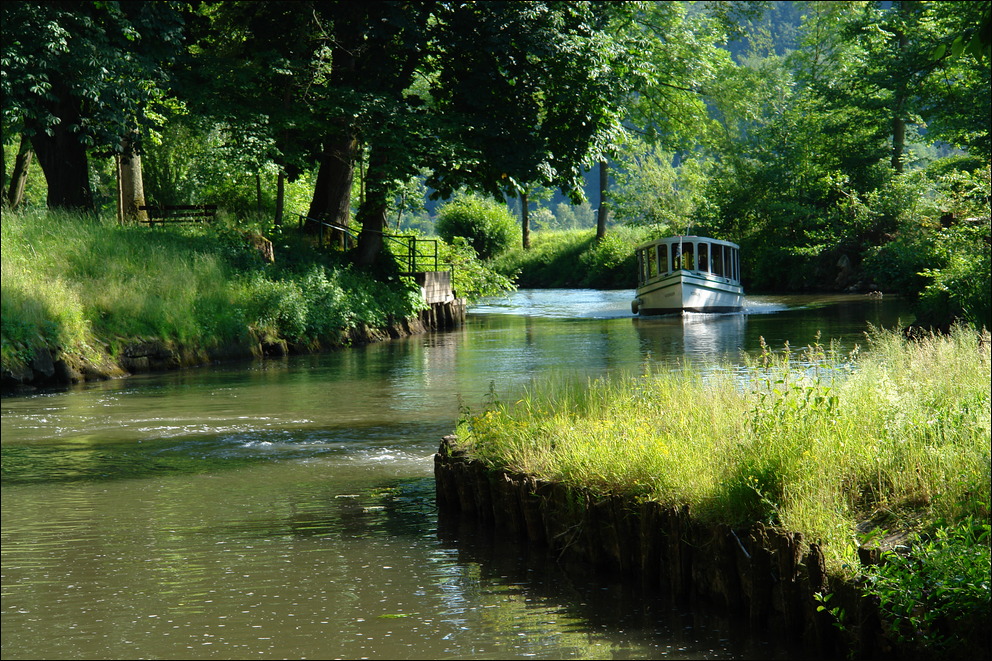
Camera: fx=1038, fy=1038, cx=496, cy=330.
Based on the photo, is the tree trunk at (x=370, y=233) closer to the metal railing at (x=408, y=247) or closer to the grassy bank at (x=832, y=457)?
the metal railing at (x=408, y=247)

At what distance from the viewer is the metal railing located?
30141 millimetres

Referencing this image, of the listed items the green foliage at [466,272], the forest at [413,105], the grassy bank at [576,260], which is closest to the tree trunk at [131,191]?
the forest at [413,105]

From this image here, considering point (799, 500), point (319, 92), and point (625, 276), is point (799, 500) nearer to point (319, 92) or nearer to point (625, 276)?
point (319, 92)

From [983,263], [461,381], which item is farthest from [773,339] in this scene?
[461,381]

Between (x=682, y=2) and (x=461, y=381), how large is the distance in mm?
29265

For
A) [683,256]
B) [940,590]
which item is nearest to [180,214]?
[683,256]

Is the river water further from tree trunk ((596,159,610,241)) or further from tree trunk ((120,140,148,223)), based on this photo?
tree trunk ((596,159,610,241))

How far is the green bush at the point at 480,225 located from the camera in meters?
64.9

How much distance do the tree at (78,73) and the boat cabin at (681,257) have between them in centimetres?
1828

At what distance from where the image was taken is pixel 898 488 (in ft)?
20.0

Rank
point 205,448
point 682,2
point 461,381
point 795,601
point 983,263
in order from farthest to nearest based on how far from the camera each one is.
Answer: point 682,2 < point 983,263 < point 461,381 < point 205,448 < point 795,601

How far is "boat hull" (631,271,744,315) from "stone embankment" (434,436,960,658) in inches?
1068

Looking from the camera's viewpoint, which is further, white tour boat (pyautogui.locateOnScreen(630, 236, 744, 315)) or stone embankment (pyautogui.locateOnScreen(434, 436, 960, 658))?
white tour boat (pyautogui.locateOnScreen(630, 236, 744, 315))

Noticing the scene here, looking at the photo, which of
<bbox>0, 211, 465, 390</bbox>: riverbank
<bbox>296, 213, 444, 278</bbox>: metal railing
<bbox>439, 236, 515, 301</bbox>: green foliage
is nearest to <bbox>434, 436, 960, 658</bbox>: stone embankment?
<bbox>0, 211, 465, 390</bbox>: riverbank
